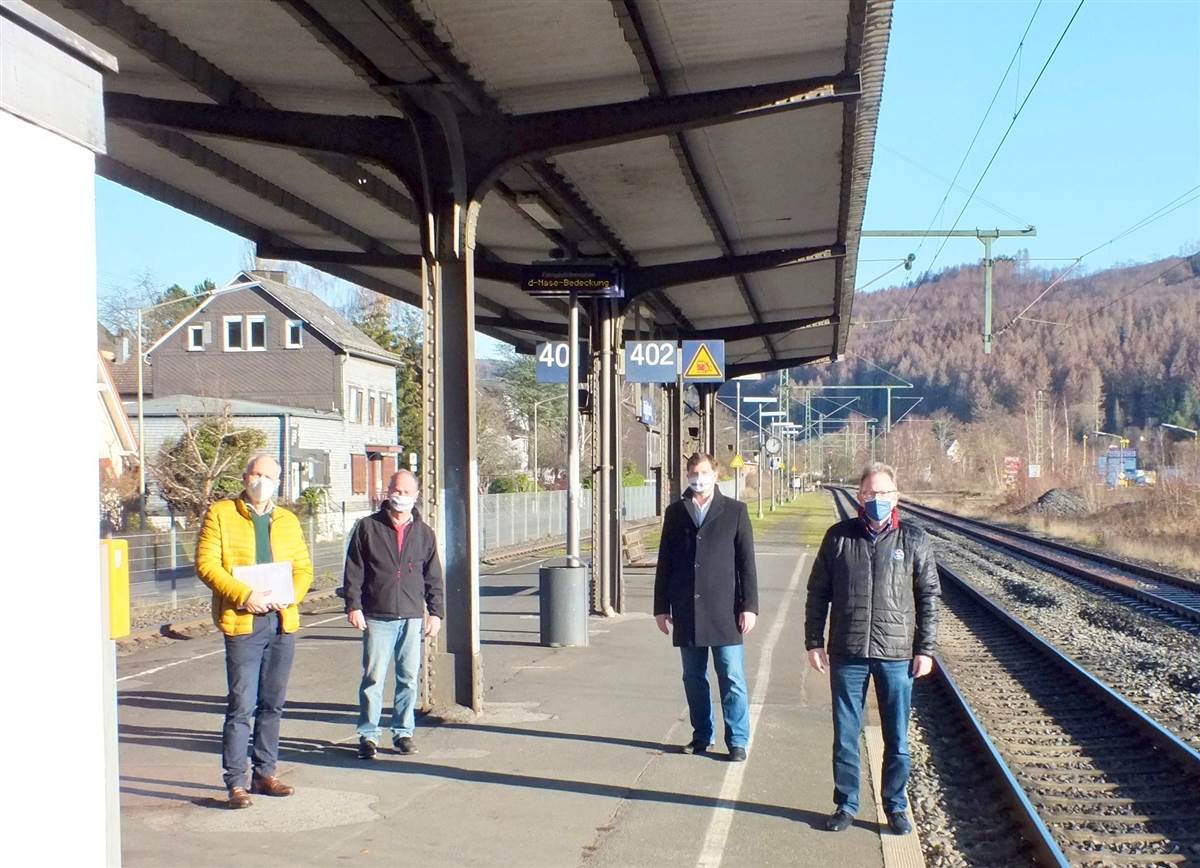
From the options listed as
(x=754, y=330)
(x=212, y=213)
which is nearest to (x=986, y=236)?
(x=754, y=330)

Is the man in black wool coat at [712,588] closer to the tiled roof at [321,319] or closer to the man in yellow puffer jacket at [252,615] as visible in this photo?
the man in yellow puffer jacket at [252,615]

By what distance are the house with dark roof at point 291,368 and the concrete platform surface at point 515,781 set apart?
39.9 meters

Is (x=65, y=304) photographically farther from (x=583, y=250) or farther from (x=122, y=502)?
(x=122, y=502)

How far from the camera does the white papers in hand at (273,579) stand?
7102mm

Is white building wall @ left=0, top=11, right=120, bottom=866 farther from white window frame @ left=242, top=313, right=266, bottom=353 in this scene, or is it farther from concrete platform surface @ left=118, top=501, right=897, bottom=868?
white window frame @ left=242, top=313, right=266, bottom=353

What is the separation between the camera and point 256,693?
23.8 feet

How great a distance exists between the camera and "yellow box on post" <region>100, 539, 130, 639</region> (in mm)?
3559

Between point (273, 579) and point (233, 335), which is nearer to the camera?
point (273, 579)

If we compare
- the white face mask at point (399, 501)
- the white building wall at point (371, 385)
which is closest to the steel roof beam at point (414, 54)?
the white face mask at point (399, 501)

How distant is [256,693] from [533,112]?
4904 mm

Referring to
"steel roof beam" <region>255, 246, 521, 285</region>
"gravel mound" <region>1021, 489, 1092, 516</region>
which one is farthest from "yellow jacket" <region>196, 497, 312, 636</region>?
"gravel mound" <region>1021, 489, 1092, 516</region>

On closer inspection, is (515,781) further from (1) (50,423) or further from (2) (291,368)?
(2) (291,368)

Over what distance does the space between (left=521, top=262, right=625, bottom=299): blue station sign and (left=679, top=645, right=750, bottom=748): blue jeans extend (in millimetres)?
6176

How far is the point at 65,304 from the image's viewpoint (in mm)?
3193
